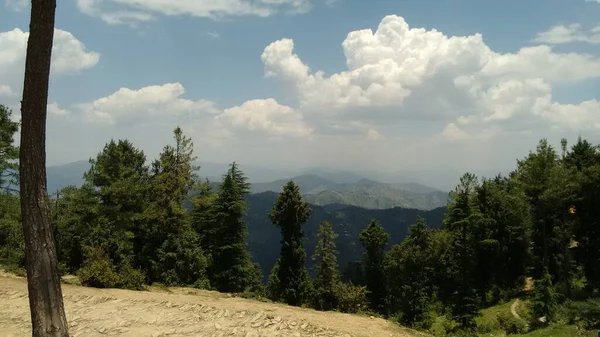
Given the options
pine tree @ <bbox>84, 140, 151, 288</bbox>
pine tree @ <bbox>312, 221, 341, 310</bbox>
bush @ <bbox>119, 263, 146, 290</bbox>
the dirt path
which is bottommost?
the dirt path

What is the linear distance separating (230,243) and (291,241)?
6.59 metres

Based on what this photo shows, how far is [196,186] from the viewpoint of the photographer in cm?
3509

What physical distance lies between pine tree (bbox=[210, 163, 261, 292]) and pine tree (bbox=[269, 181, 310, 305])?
3913 mm

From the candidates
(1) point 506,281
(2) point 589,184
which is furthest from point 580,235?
(1) point 506,281

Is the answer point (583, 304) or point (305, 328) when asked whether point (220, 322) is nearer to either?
point (305, 328)

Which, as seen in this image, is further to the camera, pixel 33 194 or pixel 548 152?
pixel 548 152

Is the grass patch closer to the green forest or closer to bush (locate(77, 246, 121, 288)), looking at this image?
the green forest

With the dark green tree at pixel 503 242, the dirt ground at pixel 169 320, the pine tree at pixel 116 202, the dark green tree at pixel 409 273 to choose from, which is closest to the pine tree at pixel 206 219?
the pine tree at pixel 116 202

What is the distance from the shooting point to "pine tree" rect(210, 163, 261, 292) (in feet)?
127

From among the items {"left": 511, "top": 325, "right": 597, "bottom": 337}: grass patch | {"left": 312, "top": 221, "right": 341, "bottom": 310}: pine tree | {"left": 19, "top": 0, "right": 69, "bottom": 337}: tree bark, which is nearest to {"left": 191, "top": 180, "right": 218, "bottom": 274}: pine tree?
{"left": 312, "top": 221, "right": 341, "bottom": 310}: pine tree

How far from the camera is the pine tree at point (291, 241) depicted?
38.6 m

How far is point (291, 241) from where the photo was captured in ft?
127

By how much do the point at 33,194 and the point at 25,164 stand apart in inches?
19.5

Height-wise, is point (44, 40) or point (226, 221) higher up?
point (44, 40)
